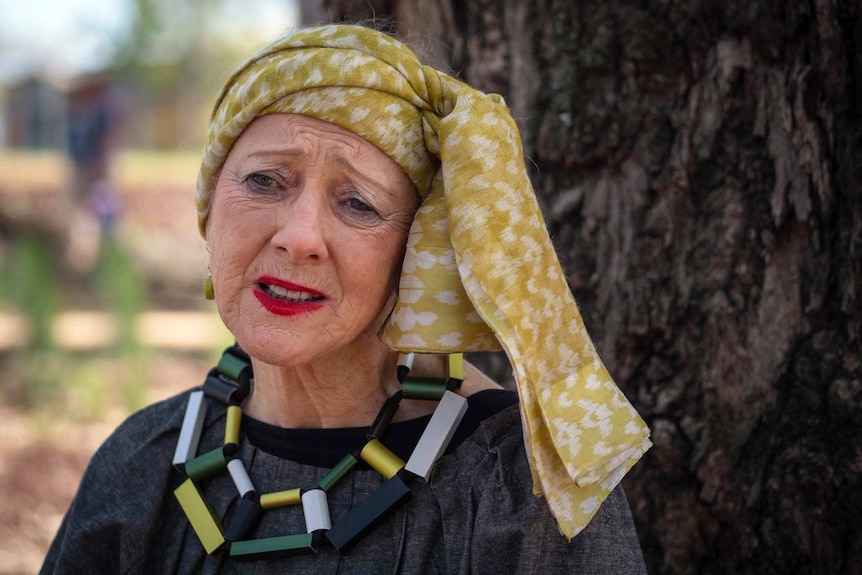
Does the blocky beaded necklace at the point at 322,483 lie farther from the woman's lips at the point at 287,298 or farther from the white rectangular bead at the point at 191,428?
the woman's lips at the point at 287,298

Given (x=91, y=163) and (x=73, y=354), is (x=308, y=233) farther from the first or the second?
(x=91, y=163)

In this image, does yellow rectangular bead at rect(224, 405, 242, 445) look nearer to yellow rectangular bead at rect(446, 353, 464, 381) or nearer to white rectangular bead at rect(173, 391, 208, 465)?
white rectangular bead at rect(173, 391, 208, 465)

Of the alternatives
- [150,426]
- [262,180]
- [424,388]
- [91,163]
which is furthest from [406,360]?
[91,163]

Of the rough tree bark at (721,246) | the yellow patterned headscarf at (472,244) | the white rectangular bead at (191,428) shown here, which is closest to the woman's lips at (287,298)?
the yellow patterned headscarf at (472,244)

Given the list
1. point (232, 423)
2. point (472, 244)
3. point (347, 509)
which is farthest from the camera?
point (232, 423)

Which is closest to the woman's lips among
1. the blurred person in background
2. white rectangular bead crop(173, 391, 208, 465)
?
white rectangular bead crop(173, 391, 208, 465)

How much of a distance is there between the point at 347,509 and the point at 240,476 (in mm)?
311

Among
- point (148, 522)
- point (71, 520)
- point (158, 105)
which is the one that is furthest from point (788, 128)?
point (158, 105)

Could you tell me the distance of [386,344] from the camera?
209cm

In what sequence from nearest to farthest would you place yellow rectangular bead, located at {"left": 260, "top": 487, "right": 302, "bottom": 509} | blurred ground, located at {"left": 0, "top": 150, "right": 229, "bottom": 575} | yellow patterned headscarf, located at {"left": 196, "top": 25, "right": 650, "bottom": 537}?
yellow patterned headscarf, located at {"left": 196, "top": 25, "right": 650, "bottom": 537} → yellow rectangular bead, located at {"left": 260, "top": 487, "right": 302, "bottom": 509} → blurred ground, located at {"left": 0, "top": 150, "right": 229, "bottom": 575}

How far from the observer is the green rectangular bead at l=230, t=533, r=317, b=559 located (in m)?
2.10

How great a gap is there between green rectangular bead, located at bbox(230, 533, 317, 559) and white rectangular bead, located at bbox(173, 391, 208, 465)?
0.34 meters

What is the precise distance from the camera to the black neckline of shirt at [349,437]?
2.18 metres

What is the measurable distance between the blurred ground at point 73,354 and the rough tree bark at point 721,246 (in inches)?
49.2
